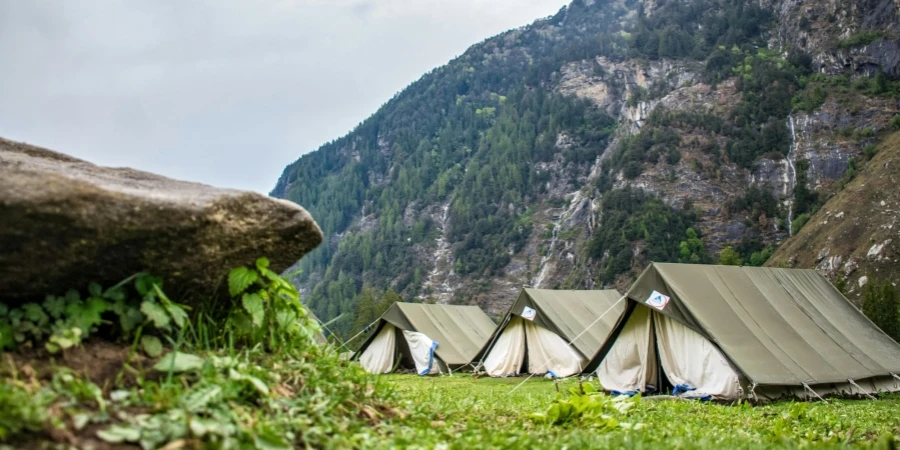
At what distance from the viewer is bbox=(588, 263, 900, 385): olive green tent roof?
11.5 meters

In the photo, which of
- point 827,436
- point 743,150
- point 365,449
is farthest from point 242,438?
point 743,150

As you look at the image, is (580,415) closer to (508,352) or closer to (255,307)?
(255,307)

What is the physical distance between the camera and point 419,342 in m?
22.9

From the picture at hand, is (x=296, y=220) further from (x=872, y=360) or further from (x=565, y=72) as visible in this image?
(x=565, y=72)

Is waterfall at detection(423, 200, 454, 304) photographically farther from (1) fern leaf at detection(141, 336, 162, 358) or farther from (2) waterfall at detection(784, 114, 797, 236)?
(1) fern leaf at detection(141, 336, 162, 358)

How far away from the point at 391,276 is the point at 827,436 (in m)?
117

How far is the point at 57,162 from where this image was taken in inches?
160

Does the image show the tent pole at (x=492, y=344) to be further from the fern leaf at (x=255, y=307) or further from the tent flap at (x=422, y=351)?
the fern leaf at (x=255, y=307)

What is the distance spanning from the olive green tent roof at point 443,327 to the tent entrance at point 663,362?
9998 millimetres

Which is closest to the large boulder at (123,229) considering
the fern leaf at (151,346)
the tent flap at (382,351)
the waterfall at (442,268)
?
the fern leaf at (151,346)

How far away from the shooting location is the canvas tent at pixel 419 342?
73.7 ft

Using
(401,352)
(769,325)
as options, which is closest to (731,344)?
(769,325)

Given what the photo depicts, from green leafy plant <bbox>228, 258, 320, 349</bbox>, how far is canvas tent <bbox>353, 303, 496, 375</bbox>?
18.0m

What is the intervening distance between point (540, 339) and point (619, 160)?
80.1 m
